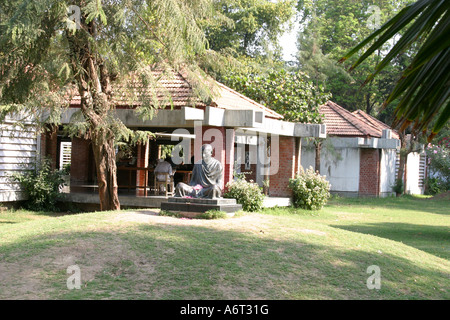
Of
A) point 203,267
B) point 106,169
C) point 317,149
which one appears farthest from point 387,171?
point 203,267

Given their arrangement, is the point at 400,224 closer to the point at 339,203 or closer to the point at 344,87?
the point at 339,203

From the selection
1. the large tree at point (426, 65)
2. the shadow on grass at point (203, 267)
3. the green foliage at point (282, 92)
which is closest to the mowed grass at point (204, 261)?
the shadow on grass at point (203, 267)

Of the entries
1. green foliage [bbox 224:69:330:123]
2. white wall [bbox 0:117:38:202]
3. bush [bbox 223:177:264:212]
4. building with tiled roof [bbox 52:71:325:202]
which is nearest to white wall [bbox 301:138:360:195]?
green foliage [bbox 224:69:330:123]

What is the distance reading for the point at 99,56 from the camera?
1338 centimetres

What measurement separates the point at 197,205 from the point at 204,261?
3497mm

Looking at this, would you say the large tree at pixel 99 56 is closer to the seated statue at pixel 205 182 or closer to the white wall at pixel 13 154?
the seated statue at pixel 205 182

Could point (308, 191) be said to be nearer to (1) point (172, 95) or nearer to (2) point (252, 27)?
(1) point (172, 95)

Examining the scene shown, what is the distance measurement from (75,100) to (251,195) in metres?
6.68

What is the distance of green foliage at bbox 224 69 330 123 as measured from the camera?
23172 millimetres

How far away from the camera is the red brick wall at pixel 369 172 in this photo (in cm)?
2791

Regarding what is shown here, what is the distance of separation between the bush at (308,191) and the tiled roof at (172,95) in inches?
127

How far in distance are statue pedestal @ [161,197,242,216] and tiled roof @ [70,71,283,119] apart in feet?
10.1

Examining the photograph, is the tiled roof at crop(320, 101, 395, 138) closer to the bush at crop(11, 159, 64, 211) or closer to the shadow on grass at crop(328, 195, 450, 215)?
the shadow on grass at crop(328, 195, 450, 215)
